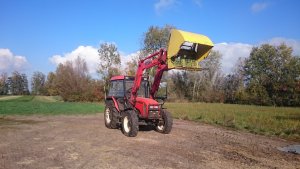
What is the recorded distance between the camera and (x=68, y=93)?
50.7 m

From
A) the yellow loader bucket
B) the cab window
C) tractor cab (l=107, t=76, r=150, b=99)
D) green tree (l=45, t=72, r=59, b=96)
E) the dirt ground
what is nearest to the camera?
the dirt ground

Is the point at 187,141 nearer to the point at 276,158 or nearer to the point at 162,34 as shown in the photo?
the point at 276,158

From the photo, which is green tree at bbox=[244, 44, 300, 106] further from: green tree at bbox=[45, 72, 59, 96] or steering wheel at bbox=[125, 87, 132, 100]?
green tree at bbox=[45, 72, 59, 96]

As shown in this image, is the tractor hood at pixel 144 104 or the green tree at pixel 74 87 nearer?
the tractor hood at pixel 144 104

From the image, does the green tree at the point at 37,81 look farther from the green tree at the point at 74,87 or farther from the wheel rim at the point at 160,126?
the wheel rim at the point at 160,126

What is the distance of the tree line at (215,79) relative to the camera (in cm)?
4706

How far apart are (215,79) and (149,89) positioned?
1918 inches

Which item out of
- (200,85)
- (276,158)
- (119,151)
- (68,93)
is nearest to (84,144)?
(119,151)

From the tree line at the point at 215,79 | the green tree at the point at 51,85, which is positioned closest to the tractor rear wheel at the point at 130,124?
the tree line at the point at 215,79

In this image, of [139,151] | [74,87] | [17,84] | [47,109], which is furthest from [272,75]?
[17,84]

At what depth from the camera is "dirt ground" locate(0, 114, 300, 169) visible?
26.9ft

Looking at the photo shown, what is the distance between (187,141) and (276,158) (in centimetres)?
340

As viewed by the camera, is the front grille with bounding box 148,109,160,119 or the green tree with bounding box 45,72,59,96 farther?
the green tree with bounding box 45,72,59,96

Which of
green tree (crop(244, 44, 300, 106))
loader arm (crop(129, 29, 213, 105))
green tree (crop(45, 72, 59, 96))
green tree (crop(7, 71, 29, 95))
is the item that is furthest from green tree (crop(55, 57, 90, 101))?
green tree (crop(7, 71, 29, 95))
